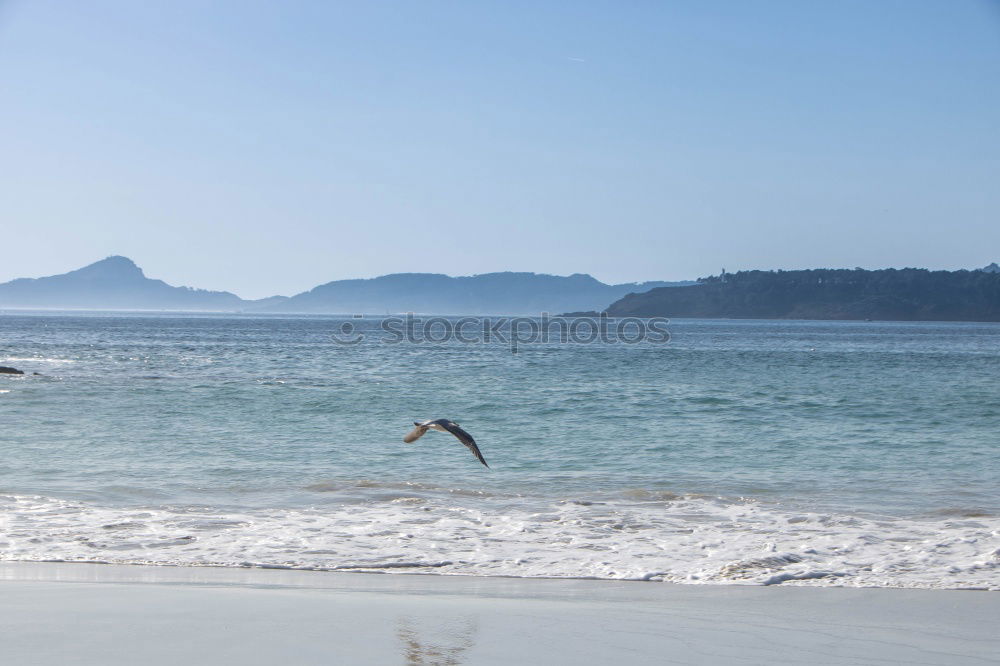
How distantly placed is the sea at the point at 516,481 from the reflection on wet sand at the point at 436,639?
1.98 meters

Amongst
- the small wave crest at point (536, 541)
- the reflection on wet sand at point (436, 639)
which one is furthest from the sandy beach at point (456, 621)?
the small wave crest at point (536, 541)

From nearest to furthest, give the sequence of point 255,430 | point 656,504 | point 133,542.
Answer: point 133,542
point 656,504
point 255,430

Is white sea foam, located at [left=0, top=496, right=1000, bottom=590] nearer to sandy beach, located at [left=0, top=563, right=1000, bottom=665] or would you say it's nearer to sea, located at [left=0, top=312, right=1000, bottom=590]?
sea, located at [left=0, top=312, right=1000, bottom=590]

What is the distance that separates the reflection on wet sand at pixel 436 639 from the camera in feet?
19.8

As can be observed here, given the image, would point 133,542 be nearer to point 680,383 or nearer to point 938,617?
point 938,617

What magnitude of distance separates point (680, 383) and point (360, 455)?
892 inches

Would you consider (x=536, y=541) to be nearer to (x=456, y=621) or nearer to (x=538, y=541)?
(x=538, y=541)

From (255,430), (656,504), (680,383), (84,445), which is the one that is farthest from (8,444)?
(680,383)

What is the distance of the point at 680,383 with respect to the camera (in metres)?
38.8

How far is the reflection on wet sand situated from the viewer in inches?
237

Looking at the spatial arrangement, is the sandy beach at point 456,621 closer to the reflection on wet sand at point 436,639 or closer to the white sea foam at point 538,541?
the reflection on wet sand at point 436,639

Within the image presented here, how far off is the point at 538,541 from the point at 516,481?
502cm

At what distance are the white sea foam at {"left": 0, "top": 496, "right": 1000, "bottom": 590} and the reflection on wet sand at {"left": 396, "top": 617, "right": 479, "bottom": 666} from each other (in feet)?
6.55

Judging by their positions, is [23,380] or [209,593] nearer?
[209,593]
